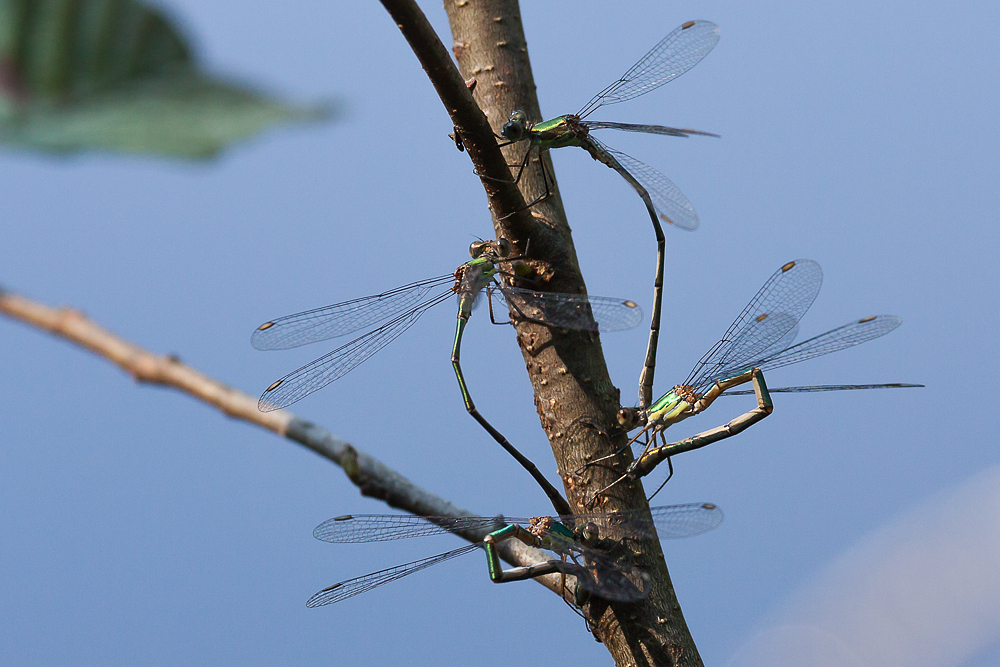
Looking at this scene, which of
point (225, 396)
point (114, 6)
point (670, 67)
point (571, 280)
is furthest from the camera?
point (670, 67)

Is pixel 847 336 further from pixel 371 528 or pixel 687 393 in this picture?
pixel 371 528

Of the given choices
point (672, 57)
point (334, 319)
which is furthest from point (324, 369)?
point (672, 57)

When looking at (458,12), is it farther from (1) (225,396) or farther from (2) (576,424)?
(1) (225,396)

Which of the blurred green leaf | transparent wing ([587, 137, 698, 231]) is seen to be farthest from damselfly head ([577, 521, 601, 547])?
the blurred green leaf

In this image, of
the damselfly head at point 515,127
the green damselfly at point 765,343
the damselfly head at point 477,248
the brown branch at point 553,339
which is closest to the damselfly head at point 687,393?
the green damselfly at point 765,343

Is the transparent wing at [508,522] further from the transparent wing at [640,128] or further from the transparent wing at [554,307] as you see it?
the transparent wing at [640,128]

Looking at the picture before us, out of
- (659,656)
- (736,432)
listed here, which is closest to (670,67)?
(736,432)

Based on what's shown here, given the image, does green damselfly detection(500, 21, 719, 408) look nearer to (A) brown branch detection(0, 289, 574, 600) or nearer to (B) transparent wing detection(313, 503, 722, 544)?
(B) transparent wing detection(313, 503, 722, 544)
